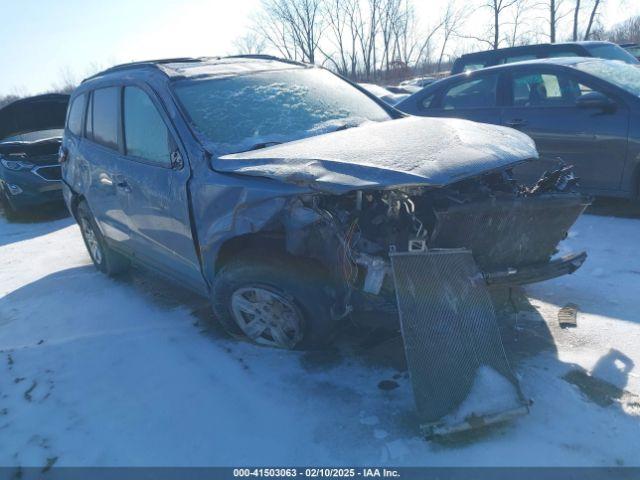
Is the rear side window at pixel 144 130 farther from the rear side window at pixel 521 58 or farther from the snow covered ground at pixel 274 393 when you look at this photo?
the rear side window at pixel 521 58

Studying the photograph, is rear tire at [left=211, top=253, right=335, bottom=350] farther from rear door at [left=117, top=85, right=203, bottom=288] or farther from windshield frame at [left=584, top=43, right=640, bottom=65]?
windshield frame at [left=584, top=43, right=640, bottom=65]

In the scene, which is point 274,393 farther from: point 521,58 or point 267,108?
point 521,58

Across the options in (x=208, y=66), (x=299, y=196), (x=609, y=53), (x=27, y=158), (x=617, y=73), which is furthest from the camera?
(x=609, y=53)

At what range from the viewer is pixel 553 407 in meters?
2.42

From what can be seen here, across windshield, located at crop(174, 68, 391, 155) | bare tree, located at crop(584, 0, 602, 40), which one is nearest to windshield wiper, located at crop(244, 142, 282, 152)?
windshield, located at crop(174, 68, 391, 155)

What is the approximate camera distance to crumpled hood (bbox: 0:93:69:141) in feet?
27.7

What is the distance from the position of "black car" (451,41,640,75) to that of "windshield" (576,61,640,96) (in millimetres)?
2918

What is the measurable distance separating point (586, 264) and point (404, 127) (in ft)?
6.44

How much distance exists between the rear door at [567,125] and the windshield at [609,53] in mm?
3474

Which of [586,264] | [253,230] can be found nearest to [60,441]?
[253,230]

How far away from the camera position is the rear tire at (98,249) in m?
4.71

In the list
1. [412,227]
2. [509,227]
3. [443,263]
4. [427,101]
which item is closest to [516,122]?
[427,101]

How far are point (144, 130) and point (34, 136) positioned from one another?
19.7 feet

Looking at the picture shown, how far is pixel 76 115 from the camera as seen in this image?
15.7ft
